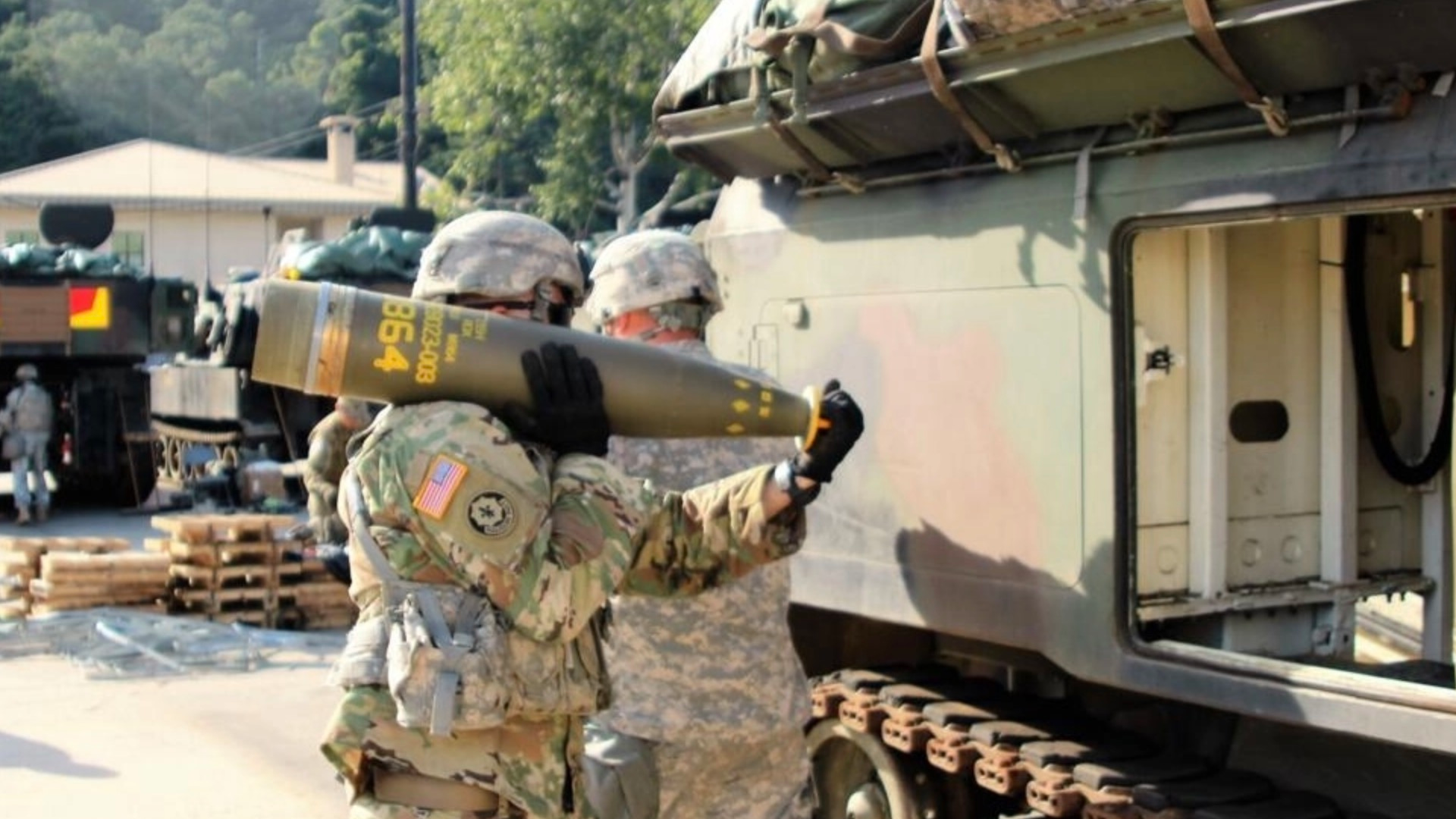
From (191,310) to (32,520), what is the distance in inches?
112

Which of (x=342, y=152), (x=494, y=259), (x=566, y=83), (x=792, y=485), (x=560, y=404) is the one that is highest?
(x=342, y=152)

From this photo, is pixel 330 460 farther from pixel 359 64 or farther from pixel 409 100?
pixel 359 64

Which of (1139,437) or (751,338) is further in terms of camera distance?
(751,338)

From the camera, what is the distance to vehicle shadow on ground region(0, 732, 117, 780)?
26.2 ft

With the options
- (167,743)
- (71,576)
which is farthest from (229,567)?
(167,743)

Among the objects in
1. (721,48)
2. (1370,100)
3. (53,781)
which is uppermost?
(721,48)

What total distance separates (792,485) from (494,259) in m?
0.72

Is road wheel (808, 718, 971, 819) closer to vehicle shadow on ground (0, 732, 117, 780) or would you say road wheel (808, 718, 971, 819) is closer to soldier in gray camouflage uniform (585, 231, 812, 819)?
soldier in gray camouflage uniform (585, 231, 812, 819)

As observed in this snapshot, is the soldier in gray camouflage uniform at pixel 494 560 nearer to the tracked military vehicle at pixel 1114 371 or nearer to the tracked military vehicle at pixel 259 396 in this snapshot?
the tracked military vehicle at pixel 1114 371

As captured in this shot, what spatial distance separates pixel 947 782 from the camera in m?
5.31

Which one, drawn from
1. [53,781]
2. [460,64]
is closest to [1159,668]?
[53,781]

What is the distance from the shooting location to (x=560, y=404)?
369 centimetres

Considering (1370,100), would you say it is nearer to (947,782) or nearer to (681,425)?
(681,425)

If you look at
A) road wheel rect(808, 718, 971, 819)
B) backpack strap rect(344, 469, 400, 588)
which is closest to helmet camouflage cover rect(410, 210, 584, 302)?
backpack strap rect(344, 469, 400, 588)
